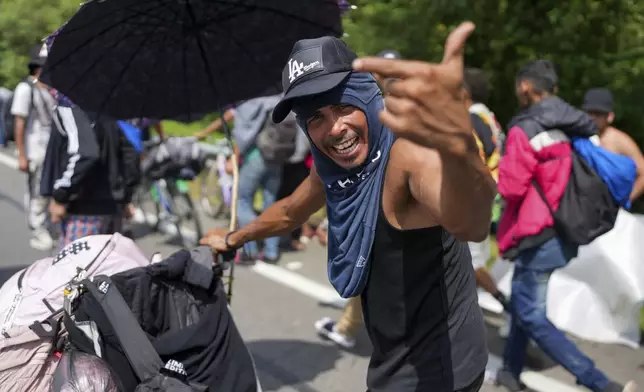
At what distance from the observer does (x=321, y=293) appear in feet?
19.4

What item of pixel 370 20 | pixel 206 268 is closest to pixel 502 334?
pixel 206 268

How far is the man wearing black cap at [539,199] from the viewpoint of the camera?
377 centimetres

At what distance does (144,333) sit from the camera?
8.64 feet

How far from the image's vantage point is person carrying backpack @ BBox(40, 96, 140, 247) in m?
4.17

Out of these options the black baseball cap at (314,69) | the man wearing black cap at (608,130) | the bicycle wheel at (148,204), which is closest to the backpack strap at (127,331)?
the black baseball cap at (314,69)

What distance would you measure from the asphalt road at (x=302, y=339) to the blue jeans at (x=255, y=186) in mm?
229

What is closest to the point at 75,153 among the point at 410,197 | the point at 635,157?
the point at 410,197

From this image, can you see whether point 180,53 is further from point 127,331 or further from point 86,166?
point 127,331

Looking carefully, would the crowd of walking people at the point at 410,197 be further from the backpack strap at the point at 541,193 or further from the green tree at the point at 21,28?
the green tree at the point at 21,28

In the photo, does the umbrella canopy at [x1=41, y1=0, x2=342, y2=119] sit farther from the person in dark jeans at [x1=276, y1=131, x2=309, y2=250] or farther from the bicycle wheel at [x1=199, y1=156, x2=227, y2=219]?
the bicycle wheel at [x1=199, y1=156, x2=227, y2=219]

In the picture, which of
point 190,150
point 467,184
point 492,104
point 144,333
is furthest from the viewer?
point 492,104

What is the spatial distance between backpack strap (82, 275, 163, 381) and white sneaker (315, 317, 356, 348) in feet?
7.75

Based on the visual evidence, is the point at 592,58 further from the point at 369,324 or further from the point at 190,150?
the point at 369,324

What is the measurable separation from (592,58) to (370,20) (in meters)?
2.50
